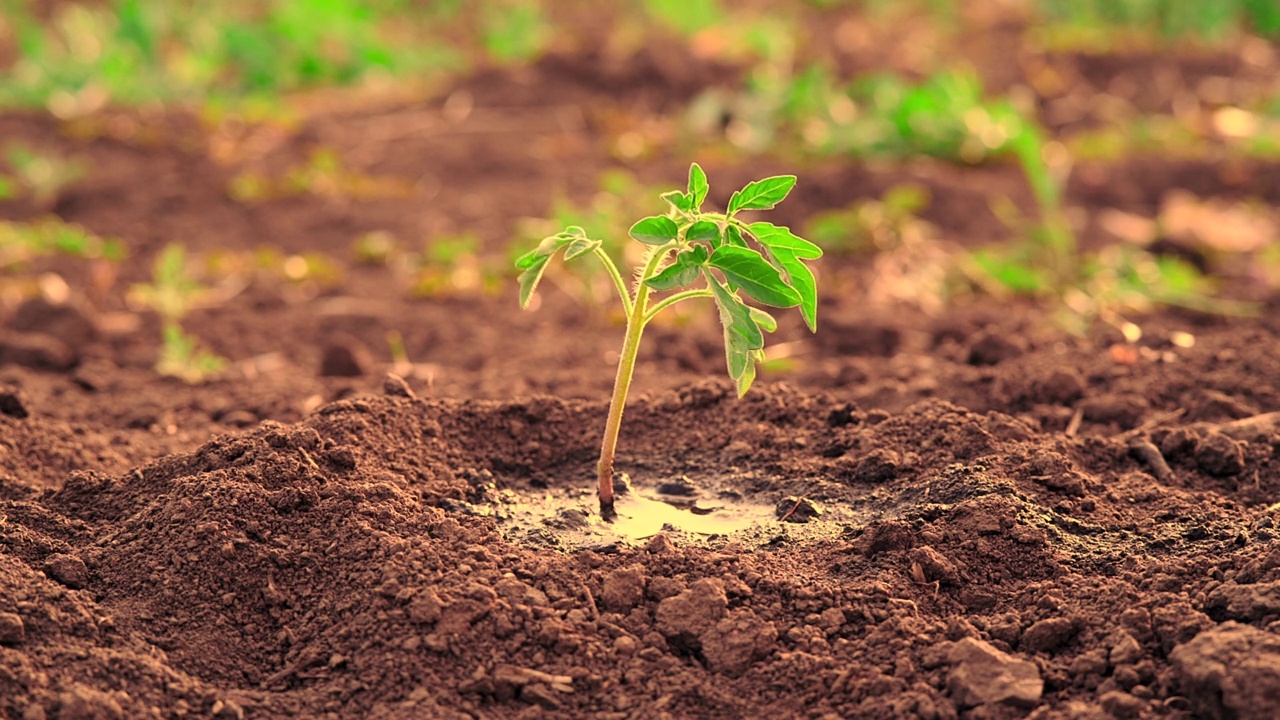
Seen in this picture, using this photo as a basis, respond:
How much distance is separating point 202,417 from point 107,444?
0.38 meters

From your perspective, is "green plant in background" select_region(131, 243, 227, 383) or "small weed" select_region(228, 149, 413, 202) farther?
"small weed" select_region(228, 149, 413, 202)

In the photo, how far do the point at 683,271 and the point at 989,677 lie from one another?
2.88 ft

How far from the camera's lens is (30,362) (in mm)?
4449

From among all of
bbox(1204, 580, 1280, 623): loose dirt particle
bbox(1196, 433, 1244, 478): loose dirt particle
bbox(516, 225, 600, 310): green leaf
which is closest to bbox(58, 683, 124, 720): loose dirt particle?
bbox(516, 225, 600, 310): green leaf

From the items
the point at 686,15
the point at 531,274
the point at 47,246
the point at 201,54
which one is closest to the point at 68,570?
the point at 531,274

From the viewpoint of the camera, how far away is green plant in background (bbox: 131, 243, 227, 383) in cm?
431

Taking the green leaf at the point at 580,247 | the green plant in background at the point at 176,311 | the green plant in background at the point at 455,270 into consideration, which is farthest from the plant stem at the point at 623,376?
the green plant in background at the point at 455,270

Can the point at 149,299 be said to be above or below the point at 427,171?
below

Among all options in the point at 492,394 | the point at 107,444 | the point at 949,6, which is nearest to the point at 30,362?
the point at 107,444

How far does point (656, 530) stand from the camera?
2930mm

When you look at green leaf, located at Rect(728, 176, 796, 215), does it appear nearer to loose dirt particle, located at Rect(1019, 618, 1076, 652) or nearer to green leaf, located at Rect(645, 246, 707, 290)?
green leaf, located at Rect(645, 246, 707, 290)

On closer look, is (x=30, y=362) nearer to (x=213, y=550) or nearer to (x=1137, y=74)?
(x=213, y=550)

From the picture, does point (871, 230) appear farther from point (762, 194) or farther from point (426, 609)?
point (426, 609)

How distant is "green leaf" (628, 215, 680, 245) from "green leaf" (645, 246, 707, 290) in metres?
0.06
